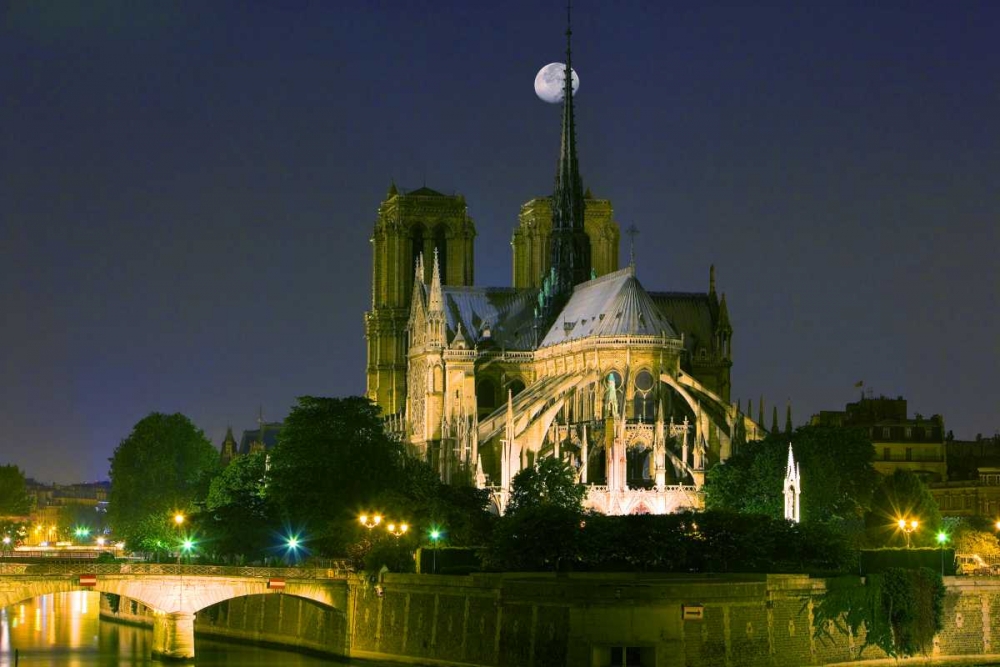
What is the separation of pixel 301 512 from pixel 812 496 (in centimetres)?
2480

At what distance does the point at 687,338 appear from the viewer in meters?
136

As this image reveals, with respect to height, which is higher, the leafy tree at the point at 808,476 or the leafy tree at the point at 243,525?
the leafy tree at the point at 808,476

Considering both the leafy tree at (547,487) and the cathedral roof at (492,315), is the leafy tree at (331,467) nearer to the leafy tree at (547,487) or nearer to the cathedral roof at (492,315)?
the leafy tree at (547,487)

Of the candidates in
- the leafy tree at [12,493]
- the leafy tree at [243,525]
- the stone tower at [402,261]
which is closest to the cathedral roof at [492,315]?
the stone tower at [402,261]

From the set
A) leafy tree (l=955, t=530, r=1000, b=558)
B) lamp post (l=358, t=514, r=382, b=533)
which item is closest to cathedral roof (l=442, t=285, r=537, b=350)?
leafy tree (l=955, t=530, r=1000, b=558)

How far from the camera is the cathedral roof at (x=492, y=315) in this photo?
13000 cm

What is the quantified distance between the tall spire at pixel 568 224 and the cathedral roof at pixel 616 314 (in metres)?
5.77

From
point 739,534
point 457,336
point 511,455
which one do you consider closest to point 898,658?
point 739,534

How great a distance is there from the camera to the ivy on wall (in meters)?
75.6

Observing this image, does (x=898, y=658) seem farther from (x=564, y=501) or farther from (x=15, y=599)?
(x=15, y=599)

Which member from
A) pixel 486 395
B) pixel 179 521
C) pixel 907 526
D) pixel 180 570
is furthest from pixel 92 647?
pixel 486 395

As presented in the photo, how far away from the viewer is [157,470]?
142 m

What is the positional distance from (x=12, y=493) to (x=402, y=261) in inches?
2098

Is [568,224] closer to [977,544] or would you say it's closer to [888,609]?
[977,544]
